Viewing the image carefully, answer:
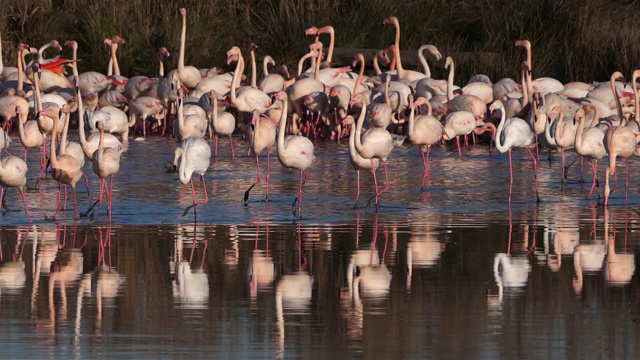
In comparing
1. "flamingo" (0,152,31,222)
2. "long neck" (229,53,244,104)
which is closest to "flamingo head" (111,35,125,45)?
"long neck" (229,53,244,104)

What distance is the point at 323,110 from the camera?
1830 cm

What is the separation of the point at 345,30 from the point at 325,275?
15467mm

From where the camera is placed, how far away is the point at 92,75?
1997 cm

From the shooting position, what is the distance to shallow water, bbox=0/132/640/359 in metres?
6.57

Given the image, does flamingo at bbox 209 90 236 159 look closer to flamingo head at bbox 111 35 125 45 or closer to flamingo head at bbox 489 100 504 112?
flamingo head at bbox 489 100 504 112

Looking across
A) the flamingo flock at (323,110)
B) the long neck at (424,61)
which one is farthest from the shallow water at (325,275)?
the long neck at (424,61)

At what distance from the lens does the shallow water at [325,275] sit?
6.57m

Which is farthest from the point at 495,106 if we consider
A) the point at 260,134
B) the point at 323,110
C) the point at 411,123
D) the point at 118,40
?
the point at 118,40

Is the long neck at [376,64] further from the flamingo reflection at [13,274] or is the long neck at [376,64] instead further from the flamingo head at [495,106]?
the flamingo reflection at [13,274]

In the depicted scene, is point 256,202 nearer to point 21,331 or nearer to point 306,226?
point 306,226

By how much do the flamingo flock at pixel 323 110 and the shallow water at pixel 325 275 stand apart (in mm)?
521

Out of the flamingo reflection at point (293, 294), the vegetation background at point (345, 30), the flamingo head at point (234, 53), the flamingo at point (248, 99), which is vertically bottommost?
the flamingo reflection at point (293, 294)

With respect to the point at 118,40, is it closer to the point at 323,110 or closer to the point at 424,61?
the point at 323,110

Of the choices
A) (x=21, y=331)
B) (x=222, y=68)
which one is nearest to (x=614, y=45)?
(x=222, y=68)
